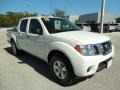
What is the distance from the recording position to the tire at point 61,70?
466cm

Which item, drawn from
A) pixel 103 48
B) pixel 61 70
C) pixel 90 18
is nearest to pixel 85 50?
pixel 103 48

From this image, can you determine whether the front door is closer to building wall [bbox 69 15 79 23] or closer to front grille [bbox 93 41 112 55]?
front grille [bbox 93 41 112 55]

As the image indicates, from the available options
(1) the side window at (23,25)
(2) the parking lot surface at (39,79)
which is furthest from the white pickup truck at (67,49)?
(1) the side window at (23,25)

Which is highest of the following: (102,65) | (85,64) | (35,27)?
(35,27)

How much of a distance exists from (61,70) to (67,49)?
0.71 m

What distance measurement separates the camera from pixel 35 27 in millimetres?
6082

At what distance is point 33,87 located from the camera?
15.9 feet

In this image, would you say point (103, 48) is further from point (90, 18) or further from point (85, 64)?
point (90, 18)

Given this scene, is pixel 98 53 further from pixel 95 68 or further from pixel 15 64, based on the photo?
pixel 15 64

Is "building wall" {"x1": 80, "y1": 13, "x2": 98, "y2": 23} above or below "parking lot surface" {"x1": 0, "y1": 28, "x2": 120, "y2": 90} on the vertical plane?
above

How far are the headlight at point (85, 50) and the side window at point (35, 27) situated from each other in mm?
1685

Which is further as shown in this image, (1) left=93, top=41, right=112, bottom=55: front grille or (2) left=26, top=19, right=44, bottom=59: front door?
(2) left=26, top=19, right=44, bottom=59: front door

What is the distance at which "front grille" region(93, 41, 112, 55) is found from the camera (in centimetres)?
452

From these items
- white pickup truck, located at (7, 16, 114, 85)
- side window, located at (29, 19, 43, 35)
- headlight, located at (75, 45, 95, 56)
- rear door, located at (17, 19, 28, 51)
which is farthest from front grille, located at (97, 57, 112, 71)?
rear door, located at (17, 19, 28, 51)
